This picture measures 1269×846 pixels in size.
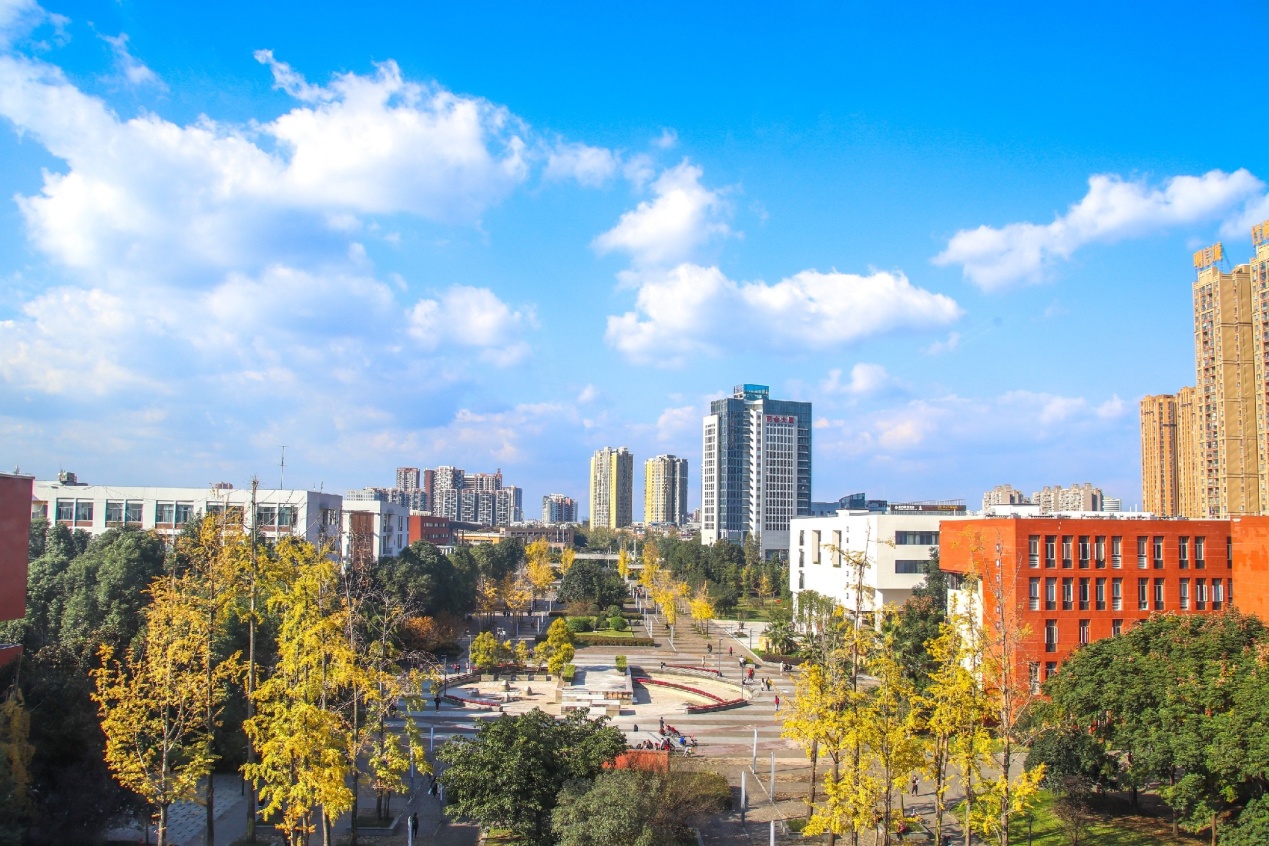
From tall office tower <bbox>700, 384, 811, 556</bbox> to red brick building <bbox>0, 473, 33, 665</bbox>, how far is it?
12554cm

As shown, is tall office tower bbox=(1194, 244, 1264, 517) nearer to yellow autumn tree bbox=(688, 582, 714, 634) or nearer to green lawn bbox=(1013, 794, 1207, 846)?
yellow autumn tree bbox=(688, 582, 714, 634)

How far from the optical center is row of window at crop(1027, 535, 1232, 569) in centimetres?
3456

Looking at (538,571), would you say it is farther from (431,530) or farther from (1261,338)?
(1261,338)

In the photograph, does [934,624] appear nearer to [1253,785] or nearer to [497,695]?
[1253,785]

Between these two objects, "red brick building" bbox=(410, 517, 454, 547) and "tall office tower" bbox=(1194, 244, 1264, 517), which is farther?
"red brick building" bbox=(410, 517, 454, 547)

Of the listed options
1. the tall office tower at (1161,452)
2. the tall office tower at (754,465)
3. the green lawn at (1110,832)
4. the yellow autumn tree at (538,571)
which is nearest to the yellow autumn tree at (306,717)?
the green lawn at (1110,832)

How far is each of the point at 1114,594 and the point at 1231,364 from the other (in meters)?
59.2

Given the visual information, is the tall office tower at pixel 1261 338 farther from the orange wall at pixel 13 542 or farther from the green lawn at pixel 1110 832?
the orange wall at pixel 13 542

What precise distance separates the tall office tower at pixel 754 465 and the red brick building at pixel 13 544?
125537 millimetres

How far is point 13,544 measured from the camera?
831 inches

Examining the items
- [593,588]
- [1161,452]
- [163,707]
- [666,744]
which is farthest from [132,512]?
[1161,452]

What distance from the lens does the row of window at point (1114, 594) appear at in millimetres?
34500

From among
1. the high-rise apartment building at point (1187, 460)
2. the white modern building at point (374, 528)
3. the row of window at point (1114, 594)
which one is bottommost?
the row of window at point (1114, 594)

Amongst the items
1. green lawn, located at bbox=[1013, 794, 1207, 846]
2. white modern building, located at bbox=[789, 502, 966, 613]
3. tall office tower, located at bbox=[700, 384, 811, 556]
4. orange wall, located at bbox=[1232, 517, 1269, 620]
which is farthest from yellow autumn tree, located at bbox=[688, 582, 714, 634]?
tall office tower, located at bbox=[700, 384, 811, 556]
